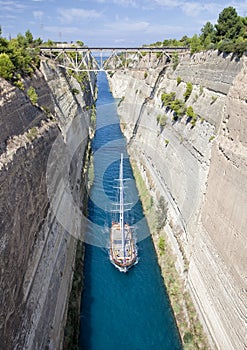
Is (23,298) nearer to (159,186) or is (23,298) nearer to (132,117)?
(159,186)

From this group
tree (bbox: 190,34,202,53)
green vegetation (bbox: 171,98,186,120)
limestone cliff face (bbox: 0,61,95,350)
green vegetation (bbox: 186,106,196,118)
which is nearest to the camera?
limestone cliff face (bbox: 0,61,95,350)

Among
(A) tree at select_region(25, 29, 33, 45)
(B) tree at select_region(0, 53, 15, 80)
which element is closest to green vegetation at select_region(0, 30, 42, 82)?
(B) tree at select_region(0, 53, 15, 80)

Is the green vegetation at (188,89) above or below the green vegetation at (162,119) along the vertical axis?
above

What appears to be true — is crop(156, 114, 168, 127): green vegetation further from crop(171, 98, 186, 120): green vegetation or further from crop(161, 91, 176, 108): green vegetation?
crop(171, 98, 186, 120): green vegetation

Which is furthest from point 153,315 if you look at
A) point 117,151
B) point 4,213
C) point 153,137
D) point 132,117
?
point 132,117

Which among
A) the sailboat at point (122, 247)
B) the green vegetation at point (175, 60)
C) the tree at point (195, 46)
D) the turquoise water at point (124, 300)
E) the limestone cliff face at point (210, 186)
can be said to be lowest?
the turquoise water at point (124, 300)

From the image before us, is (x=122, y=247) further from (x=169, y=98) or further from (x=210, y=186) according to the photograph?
(x=169, y=98)

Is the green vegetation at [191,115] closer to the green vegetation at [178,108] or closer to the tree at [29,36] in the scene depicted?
the green vegetation at [178,108]

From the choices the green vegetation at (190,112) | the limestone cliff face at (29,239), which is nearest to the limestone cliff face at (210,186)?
the green vegetation at (190,112)
